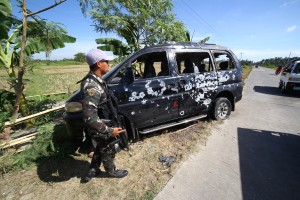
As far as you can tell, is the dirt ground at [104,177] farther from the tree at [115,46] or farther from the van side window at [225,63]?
the tree at [115,46]

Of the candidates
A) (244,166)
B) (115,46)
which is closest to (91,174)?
(244,166)

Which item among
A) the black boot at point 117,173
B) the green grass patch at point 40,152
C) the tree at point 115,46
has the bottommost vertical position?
Answer: the black boot at point 117,173

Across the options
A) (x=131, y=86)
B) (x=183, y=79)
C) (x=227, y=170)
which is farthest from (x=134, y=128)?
(x=227, y=170)

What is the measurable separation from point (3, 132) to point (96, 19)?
6.60m

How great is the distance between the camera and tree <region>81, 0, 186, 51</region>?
9219mm

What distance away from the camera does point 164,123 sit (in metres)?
4.96

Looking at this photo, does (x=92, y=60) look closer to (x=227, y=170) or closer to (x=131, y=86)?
(x=131, y=86)

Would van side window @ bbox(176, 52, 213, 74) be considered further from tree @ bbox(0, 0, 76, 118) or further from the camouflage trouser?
tree @ bbox(0, 0, 76, 118)

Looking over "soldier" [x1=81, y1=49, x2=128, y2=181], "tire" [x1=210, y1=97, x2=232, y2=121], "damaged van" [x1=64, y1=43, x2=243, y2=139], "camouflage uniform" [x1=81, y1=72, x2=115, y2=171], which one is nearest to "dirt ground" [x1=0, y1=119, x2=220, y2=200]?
"soldier" [x1=81, y1=49, x2=128, y2=181]

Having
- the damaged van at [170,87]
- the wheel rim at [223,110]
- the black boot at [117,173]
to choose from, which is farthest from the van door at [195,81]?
the black boot at [117,173]

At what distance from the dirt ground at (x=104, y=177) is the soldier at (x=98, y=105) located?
0.37 meters

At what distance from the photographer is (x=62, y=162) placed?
3955 mm

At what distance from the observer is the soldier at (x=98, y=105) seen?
8.41 ft

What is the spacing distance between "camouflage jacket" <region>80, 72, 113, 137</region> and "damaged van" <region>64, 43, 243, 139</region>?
1218 mm
